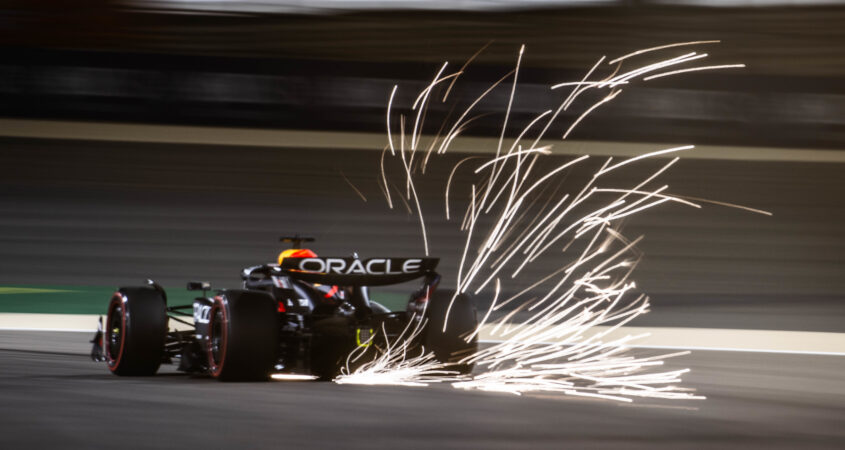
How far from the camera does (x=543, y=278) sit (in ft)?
70.4

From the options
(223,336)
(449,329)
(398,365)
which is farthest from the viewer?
(398,365)

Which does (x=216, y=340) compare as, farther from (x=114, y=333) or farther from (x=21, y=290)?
(x=21, y=290)

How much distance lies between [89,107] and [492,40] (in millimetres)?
8331

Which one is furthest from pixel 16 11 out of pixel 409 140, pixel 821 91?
pixel 821 91

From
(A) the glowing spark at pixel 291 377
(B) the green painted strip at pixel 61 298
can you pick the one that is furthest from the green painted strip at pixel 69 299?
(A) the glowing spark at pixel 291 377

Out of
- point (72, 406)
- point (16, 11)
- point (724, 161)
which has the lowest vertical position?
point (72, 406)

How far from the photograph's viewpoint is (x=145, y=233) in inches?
841

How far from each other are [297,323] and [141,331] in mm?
1334

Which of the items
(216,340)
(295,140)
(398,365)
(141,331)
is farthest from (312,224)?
(216,340)

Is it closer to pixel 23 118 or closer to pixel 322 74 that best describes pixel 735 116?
pixel 322 74

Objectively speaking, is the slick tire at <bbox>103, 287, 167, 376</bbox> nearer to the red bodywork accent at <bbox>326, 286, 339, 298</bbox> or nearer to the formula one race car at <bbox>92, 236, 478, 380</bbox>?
the formula one race car at <bbox>92, 236, 478, 380</bbox>

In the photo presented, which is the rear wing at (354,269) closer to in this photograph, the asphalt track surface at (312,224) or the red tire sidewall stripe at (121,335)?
the red tire sidewall stripe at (121,335)

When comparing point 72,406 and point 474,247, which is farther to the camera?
point 474,247

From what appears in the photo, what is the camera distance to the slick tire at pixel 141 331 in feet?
30.7
